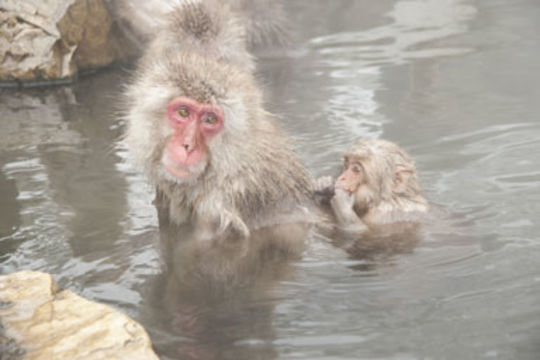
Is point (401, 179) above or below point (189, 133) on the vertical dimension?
below

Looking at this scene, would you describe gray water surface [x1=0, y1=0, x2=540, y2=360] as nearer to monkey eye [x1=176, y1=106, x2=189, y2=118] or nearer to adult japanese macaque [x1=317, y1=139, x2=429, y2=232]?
adult japanese macaque [x1=317, y1=139, x2=429, y2=232]

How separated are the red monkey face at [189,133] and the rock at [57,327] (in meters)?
0.95

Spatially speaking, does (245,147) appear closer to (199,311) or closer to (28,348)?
(199,311)

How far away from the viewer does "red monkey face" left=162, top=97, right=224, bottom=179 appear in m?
3.97

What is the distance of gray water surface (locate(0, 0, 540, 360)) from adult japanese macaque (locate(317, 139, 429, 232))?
0.23 m

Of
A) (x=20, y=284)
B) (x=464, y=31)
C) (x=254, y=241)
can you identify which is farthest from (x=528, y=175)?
(x=464, y=31)

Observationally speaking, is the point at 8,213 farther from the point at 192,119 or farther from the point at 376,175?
the point at 376,175

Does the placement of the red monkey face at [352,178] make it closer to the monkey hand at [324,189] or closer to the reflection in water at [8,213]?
the monkey hand at [324,189]

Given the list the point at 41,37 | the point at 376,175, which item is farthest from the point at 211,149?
the point at 41,37

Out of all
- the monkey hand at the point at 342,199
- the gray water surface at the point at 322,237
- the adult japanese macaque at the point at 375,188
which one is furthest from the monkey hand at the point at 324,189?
the gray water surface at the point at 322,237

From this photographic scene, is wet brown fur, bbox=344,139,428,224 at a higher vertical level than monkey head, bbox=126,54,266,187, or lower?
lower

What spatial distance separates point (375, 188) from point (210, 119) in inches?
46.5

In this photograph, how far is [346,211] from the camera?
448cm

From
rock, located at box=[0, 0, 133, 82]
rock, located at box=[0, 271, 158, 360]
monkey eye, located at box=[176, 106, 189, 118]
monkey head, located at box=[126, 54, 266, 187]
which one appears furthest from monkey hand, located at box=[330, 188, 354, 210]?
rock, located at box=[0, 0, 133, 82]
